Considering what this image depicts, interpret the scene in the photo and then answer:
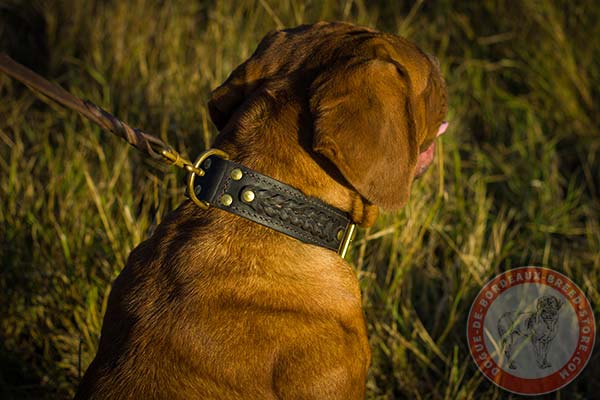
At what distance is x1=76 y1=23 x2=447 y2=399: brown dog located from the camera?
6.46ft

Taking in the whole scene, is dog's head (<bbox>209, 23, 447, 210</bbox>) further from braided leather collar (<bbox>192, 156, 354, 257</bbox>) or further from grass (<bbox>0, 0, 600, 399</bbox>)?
grass (<bbox>0, 0, 600, 399</bbox>)

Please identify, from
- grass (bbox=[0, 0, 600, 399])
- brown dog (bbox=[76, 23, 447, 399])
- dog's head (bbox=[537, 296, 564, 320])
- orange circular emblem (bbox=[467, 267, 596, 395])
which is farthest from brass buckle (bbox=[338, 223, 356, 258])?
dog's head (bbox=[537, 296, 564, 320])

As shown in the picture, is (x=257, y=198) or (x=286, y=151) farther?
(x=286, y=151)

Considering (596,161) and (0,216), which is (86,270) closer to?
(0,216)

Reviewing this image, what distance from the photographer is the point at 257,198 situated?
205 cm

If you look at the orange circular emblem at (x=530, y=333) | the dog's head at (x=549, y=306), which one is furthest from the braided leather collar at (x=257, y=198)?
the dog's head at (x=549, y=306)

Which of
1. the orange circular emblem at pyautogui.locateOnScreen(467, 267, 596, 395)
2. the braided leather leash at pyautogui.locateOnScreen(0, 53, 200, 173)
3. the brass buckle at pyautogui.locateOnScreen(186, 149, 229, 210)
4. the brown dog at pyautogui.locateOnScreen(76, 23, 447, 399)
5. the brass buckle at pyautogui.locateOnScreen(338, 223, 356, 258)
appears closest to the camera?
the braided leather leash at pyautogui.locateOnScreen(0, 53, 200, 173)

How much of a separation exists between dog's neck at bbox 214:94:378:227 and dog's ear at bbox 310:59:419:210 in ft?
0.37

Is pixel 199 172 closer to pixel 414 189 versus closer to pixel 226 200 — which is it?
pixel 226 200

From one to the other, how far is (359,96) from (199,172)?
20.3 inches

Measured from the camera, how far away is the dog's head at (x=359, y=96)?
2031 mm

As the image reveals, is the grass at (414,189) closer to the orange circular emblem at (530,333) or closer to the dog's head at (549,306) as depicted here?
the orange circular emblem at (530,333)

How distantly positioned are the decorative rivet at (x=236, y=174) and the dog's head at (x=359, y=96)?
0.74ft

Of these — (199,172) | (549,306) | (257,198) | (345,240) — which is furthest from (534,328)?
(199,172)
